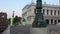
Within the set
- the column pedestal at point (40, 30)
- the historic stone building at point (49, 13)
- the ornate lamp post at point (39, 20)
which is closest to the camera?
the column pedestal at point (40, 30)

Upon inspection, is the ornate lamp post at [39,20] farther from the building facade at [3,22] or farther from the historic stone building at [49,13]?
the historic stone building at [49,13]

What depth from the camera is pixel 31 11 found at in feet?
235

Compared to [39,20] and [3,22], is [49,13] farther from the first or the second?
[39,20]

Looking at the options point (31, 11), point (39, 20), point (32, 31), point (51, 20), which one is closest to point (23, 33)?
point (39, 20)

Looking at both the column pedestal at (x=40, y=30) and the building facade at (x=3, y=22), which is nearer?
the column pedestal at (x=40, y=30)

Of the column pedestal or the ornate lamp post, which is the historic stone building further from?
the column pedestal

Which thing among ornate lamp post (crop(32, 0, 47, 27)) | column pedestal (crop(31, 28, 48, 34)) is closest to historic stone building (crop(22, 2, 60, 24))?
ornate lamp post (crop(32, 0, 47, 27))

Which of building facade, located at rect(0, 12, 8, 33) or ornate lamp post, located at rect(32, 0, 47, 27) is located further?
building facade, located at rect(0, 12, 8, 33)

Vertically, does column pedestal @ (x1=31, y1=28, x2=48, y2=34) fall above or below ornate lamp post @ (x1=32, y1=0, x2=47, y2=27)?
Result: below

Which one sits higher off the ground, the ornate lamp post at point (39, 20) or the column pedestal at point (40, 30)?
the ornate lamp post at point (39, 20)

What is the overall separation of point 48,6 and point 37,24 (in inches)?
2515

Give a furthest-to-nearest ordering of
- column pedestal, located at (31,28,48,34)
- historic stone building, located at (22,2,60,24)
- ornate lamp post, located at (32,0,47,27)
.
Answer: historic stone building, located at (22,2,60,24) → ornate lamp post, located at (32,0,47,27) → column pedestal, located at (31,28,48,34)

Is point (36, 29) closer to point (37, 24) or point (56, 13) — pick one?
point (37, 24)

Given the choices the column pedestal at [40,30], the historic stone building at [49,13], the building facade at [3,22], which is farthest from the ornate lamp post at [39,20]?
the historic stone building at [49,13]
